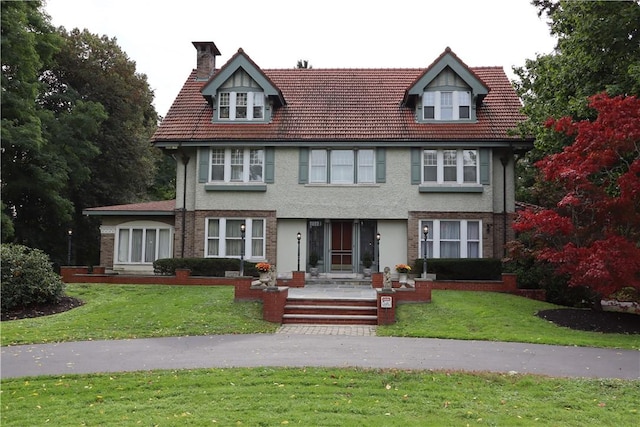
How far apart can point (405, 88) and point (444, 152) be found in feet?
15.6

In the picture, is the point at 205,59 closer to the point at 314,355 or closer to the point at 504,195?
the point at 504,195

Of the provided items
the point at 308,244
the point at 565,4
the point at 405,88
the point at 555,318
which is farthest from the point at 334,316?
the point at 405,88

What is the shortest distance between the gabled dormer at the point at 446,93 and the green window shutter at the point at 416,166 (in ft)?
5.52

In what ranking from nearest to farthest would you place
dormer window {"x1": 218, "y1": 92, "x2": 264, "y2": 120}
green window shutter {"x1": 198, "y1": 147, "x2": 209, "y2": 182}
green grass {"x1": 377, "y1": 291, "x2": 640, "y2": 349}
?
green grass {"x1": 377, "y1": 291, "x2": 640, "y2": 349}
green window shutter {"x1": 198, "y1": 147, "x2": 209, "y2": 182}
dormer window {"x1": 218, "y1": 92, "x2": 264, "y2": 120}

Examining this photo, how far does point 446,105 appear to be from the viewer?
2414 centimetres

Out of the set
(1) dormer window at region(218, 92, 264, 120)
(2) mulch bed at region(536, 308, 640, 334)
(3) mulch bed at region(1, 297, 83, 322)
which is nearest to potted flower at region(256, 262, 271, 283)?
(3) mulch bed at region(1, 297, 83, 322)

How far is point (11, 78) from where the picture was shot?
26203 mm

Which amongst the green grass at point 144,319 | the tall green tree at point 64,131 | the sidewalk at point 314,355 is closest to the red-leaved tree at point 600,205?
the sidewalk at point 314,355

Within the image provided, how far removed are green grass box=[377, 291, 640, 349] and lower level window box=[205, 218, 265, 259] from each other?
872 cm

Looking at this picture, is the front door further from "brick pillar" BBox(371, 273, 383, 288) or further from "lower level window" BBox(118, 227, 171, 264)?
"lower level window" BBox(118, 227, 171, 264)

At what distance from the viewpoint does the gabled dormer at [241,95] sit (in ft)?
78.4

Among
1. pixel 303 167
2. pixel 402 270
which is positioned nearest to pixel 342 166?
pixel 303 167

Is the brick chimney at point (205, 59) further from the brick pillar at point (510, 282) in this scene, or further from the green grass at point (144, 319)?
the brick pillar at point (510, 282)

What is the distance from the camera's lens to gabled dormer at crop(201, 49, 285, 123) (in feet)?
78.4
